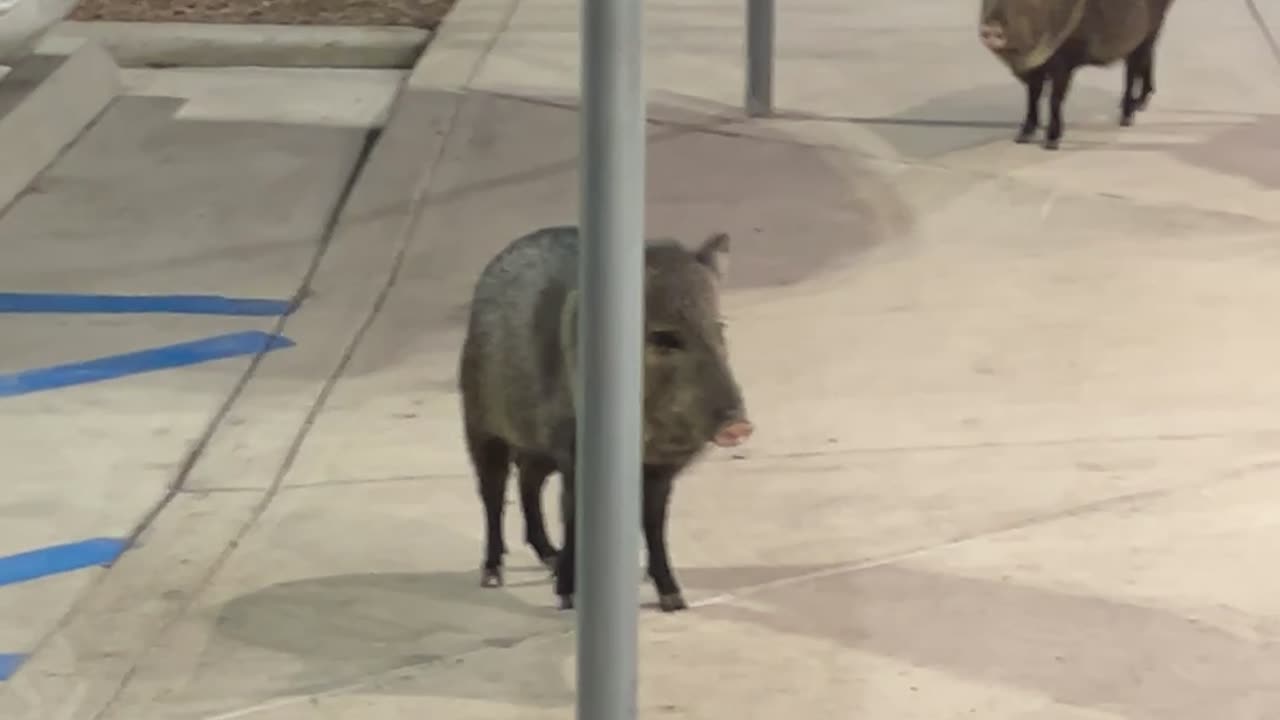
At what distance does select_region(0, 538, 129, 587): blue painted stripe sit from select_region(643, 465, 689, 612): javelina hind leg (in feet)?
2.84

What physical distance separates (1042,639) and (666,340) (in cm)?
71

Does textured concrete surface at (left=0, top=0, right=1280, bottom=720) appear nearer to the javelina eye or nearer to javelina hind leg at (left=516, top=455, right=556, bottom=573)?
javelina hind leg at (left=516, top=455, right=556, bottom=573)

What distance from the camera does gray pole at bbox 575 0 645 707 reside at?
1.77m

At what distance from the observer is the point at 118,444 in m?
3.24

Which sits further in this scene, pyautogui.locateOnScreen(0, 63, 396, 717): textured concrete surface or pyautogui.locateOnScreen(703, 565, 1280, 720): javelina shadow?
pyautogui.locateOnScreen(0, 63, 396, 717): textured concrete surface

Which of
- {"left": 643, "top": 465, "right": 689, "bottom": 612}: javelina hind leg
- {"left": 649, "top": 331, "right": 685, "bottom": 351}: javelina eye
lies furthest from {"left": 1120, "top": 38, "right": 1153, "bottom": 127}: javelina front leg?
{"left": 649, "top": 331, "right": 685, "bottom": 351}: javelina eye

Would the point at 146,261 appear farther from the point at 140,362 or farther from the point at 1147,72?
the point at 1147,72

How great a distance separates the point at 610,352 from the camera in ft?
6.10

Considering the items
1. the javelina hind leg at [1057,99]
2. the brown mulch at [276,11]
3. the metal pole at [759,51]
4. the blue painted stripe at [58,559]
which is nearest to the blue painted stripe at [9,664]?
the blue painted stripe at [58,559]

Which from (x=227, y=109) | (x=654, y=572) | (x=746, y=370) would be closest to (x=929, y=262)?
(x=746, y=370)

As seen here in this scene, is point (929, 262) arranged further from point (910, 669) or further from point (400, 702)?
point (400, 702)

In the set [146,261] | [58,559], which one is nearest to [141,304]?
[146,261]

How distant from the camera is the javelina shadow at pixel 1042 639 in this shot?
2.41 m

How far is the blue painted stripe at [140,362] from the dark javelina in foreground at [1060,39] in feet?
6.28
